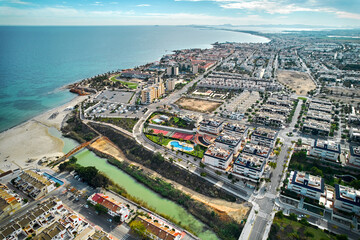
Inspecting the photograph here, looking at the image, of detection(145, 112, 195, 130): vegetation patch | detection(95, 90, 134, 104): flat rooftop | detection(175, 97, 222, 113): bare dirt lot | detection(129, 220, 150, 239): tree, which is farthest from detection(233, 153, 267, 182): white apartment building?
detection(95, 90, 134, 104): flat rooftop

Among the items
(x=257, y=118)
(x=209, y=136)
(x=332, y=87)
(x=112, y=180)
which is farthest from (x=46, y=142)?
(x=332, y=87)

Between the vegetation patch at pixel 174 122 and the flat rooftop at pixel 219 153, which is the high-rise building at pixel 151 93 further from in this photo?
the flat rooftop at pixel 219 153

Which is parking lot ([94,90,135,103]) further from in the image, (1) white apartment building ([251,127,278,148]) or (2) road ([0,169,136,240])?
(1) white apartment building ([251,127,278,148])

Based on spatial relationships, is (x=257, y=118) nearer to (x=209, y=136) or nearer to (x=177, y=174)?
(x=209, y=136)

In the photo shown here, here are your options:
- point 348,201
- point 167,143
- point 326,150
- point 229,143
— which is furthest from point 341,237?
point 167,143

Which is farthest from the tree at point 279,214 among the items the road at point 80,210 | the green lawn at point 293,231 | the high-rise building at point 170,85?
the high-rise building at point 170,85

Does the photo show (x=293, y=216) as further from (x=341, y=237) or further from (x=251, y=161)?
(x=251, y=161)

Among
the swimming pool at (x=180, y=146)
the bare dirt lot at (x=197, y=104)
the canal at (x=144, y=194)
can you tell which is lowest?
the canal at (x=144, y=194)
